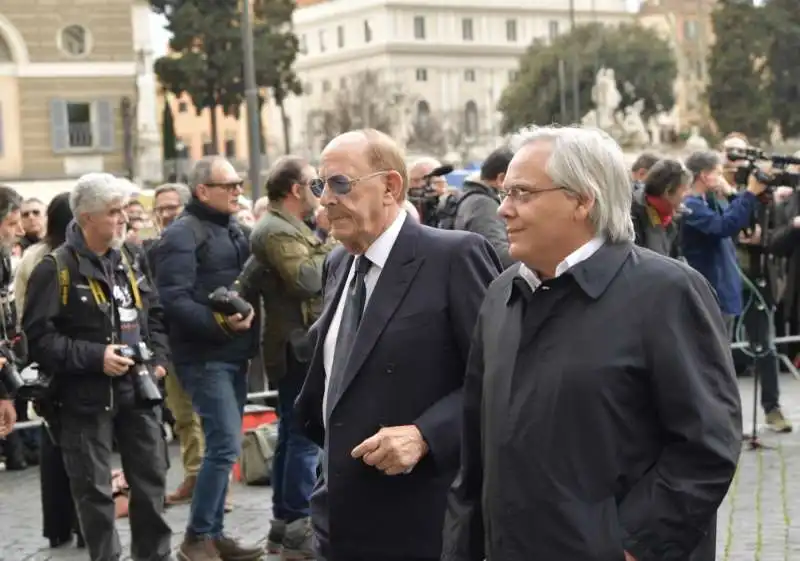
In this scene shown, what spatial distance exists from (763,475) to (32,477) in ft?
17.2

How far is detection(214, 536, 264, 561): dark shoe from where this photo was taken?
819cm

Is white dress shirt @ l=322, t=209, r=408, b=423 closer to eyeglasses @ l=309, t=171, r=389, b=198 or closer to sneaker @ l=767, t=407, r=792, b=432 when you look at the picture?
eyeglasses @ l=309, t=171, r=389, b=198

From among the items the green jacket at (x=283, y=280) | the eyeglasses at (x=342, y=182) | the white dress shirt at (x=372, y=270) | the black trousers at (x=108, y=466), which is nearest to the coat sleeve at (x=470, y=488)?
the white dress shirt at (x=372, y=270)

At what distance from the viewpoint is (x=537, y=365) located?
12.8 feet

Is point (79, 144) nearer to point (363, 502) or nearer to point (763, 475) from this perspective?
point (763, 475)

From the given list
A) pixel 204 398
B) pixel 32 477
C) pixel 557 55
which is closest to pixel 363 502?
pixel 204 398

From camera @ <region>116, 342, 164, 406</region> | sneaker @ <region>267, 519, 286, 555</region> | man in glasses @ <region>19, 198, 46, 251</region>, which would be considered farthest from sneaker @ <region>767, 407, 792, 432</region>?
camera @ <region>116, 342, 164, 406</region>

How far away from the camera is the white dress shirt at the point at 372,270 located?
16.7ft

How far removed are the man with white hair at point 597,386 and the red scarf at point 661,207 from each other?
605 centimetres

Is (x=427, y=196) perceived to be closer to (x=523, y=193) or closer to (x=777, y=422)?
(x=777, y=422)

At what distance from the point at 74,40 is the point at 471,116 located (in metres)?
81.5

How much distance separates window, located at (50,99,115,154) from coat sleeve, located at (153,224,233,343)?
43.8 metres

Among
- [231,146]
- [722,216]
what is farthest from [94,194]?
[231,146]

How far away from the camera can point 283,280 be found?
322 inches
